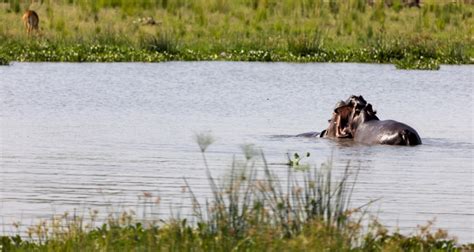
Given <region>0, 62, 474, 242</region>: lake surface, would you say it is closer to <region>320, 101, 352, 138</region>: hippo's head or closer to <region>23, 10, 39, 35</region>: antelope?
<region>320, 101, 352, 138</region>: hippo's head

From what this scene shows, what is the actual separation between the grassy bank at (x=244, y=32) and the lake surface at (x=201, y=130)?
1.20 metres

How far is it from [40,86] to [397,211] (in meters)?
14.0

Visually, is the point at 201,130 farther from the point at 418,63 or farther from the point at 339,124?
the point at 418,63

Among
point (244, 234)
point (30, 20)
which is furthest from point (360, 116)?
point (30, 20)

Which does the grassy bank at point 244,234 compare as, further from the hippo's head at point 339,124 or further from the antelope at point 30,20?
the antelope at point 30,20

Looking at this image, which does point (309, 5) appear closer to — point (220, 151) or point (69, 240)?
point (220, 151)

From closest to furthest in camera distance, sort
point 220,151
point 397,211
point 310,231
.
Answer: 1. point 310,231
2. point 397,211
3. point 220,151

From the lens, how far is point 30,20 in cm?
3469

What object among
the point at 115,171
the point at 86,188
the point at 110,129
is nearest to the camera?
the point at 86,188

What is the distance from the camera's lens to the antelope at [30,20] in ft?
113

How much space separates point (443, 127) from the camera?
20.2 m

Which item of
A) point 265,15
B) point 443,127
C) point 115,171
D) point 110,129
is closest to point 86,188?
point 115,171

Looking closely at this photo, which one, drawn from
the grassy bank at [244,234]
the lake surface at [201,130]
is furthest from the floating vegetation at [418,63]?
the grassy bank at [244,234]

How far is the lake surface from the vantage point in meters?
12.8
